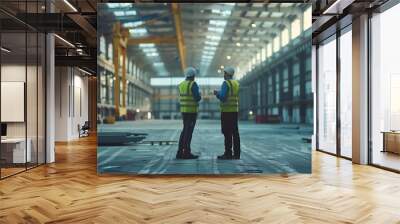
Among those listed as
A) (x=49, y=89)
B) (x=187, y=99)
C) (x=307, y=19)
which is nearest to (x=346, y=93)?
(x=307, y=19)

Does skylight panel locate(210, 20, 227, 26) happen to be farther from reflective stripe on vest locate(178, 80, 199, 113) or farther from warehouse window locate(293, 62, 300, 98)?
warehouse window locate(293, 62, 300, 98)

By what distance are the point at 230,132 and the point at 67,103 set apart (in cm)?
988

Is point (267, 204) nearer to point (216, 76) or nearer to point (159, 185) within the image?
point (159, 185)

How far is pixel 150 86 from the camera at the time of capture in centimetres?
661

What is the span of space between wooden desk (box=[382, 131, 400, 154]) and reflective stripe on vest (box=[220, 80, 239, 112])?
3.46 meters

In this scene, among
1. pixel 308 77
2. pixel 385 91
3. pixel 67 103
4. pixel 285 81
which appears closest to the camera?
pixel 308 77

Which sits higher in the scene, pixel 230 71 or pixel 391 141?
pixel 230 71

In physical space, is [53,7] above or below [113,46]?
above

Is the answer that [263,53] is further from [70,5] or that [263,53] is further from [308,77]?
[70,5]

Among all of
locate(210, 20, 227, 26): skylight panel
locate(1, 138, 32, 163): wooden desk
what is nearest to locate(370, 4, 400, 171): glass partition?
locate(210, 20, 227, 26): skylight panel

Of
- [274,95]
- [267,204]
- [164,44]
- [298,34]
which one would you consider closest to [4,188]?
[164,44]

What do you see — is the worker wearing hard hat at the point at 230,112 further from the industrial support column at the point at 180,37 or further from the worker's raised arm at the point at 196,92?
the industrial support column at the point at 180,37

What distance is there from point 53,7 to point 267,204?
229 inches

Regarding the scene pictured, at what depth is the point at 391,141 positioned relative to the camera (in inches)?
295
